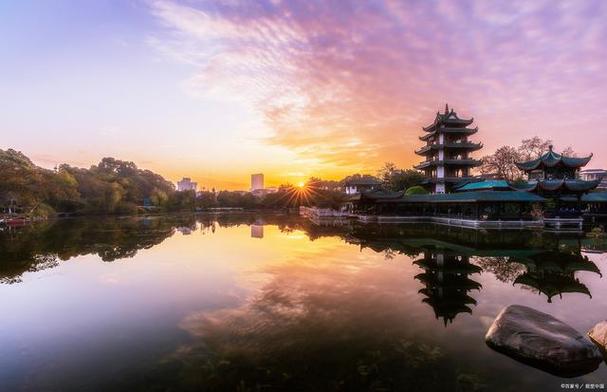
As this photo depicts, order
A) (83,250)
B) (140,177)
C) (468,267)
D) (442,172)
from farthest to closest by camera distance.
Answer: (140,177)
(442,172)
(83,250)
(468,267)

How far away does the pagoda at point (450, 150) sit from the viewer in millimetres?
45656

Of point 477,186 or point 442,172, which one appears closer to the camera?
point 477,186

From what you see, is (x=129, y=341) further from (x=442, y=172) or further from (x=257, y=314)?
(x=442, y=172)

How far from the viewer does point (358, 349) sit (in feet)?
23.1

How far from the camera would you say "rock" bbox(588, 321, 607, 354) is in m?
6.96

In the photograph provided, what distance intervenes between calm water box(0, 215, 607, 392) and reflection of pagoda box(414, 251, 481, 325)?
0.25 ft

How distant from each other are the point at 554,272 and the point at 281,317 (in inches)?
480

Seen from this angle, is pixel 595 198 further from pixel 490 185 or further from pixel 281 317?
pixel 281 317

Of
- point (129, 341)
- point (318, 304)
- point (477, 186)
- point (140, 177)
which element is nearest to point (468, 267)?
point (318, 304)

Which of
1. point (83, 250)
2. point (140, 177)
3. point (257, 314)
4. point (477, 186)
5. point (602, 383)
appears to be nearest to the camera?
point (602, 383)

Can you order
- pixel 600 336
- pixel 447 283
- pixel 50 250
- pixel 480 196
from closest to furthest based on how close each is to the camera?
1. pixel 600 336
2. pixel 447 283
3. pixel 50 250
4. pixel 480 196

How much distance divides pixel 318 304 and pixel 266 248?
38.2 ft

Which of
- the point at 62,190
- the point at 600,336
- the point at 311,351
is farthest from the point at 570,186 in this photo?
the point at 62,190

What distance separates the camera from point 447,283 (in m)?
12.3
